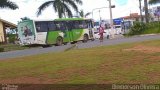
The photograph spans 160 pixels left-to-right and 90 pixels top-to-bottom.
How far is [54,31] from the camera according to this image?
42875mm

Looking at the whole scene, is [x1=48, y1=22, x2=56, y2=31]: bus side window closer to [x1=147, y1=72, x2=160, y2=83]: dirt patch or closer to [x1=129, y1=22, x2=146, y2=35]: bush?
[x1=129, y1=22, x2=146, y2=35]: bush

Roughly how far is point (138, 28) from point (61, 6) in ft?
35.1

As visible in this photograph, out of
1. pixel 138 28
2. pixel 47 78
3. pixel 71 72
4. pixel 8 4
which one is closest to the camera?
pixel 47 78

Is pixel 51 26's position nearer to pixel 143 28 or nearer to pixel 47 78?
pixel 143 28

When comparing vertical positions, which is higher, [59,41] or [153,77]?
[153,77]

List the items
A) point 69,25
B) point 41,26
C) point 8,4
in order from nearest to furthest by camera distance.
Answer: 1. point 41,26
2. point 69,25
3. point 8,4

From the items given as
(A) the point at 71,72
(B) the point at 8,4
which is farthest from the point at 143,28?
(A) the point at 71,72

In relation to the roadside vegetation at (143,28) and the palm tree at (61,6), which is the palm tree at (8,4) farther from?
the roadside vegetation at (143,28)

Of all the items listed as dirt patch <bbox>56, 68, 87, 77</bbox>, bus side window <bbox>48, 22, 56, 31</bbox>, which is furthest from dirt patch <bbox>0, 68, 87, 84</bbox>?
bus side window <bbox>48, 22, 56, 31</bbox>

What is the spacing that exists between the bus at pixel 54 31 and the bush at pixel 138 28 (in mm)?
10510

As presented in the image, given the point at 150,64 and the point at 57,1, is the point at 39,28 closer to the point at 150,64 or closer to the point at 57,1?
the point at 57,1

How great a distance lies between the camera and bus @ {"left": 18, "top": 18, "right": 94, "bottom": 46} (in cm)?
4159

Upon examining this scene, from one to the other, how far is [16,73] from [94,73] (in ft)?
9.92

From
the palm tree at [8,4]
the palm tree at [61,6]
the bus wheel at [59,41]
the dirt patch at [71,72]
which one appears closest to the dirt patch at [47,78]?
the dirt patch at [71,72]
